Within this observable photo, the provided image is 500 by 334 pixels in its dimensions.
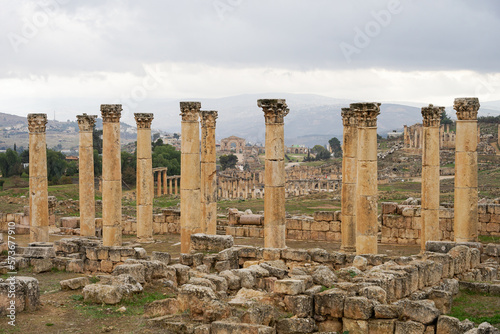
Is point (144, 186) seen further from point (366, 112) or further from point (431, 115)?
point (431, 115)

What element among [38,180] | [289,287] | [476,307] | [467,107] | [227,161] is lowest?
[476,307]

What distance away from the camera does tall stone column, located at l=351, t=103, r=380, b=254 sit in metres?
24.2

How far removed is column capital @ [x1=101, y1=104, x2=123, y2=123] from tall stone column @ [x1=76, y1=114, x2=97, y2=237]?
219 centimetres

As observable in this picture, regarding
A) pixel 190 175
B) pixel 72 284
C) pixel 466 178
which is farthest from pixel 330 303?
pixel 190 175

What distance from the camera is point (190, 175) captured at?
2752cm

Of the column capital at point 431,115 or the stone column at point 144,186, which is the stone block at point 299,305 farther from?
the stone column at point 144,186

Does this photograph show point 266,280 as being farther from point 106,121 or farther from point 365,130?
point 106,121

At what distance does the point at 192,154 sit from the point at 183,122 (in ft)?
4.48

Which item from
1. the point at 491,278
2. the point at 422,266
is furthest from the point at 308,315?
the point at 491,278

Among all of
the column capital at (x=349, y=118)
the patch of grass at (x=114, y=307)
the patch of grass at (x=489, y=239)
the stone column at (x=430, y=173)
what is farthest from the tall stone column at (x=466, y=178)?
the patch of grass at (x=114, y=307)

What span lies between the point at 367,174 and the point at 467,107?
15.6ft

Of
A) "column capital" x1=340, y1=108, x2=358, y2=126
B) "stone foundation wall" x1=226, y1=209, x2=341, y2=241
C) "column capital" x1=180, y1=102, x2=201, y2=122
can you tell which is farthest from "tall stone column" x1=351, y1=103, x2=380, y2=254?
"stone foundation wall" x1=226, y1=209, x2=341, y2=241

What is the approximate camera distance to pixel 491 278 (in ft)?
74.7

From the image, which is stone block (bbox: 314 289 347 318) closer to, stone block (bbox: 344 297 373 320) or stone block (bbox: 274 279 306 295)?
stone block (bbox: 344 297 373 320)
